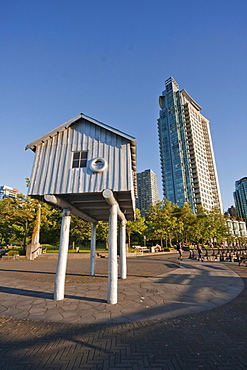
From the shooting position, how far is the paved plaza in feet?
10.7

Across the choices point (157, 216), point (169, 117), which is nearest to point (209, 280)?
point (157, 216)

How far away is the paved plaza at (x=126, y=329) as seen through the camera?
3.27 metres

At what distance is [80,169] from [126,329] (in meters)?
5.42

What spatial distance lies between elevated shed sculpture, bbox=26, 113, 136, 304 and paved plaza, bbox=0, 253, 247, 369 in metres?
1.17

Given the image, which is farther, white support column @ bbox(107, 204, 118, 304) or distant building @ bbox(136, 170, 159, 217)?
distant building @ bbox(136, 170, 159, 217)

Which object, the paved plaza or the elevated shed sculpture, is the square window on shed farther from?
the paved plaza

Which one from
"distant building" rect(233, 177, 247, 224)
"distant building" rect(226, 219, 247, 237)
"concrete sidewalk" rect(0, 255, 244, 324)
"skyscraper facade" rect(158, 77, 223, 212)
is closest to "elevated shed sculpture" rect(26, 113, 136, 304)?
"concrete sidewalk" rect(0, 255, 244, 324)

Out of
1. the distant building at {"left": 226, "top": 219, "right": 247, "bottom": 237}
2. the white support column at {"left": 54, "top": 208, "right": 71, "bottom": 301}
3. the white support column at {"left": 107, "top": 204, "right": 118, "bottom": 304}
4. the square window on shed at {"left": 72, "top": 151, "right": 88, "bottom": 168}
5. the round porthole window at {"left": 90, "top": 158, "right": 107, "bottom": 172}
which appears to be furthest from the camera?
the distant building at {"left": 226, "top": 219, "right": 247, "bottom": 237}

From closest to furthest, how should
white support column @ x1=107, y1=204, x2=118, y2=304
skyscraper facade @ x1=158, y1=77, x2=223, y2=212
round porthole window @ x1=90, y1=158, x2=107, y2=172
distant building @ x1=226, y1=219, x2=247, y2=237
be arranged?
white support column @ x1=107, y1=204, x2=118, y2=304 → round porthole window @ x1=90, y1=158, x2=107, y2=172 → distant building @ x1=226, y1=219, x2=247, y2=237 → skyscraper facade @ x1=158, y1=77, x2=223, y2=212

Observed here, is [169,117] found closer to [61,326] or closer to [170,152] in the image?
[170,152]

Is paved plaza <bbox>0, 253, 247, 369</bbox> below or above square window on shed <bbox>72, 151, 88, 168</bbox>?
below

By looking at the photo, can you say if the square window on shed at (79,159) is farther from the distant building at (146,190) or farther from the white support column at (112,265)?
the distant building at (146,190)

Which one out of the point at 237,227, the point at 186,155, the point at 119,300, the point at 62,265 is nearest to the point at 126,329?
the point at 119,300

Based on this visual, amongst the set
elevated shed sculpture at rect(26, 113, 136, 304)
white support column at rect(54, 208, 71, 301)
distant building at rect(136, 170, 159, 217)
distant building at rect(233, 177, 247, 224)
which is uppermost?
distant building at rect(136, 170, 159, 217)
